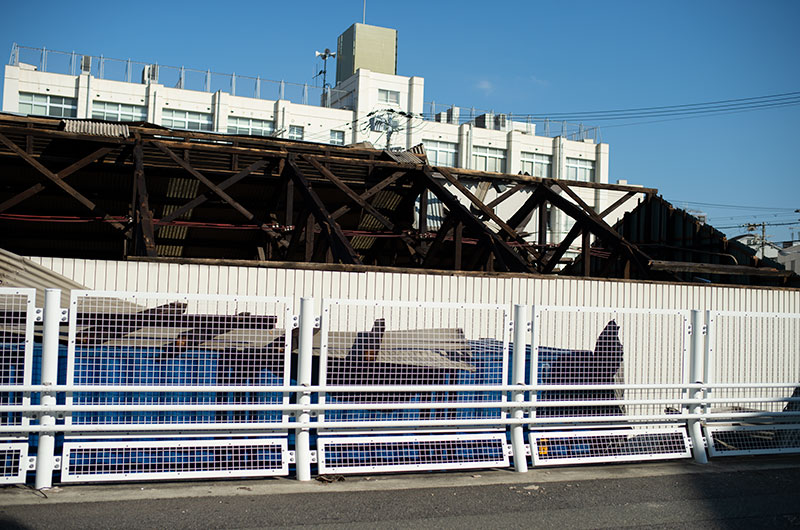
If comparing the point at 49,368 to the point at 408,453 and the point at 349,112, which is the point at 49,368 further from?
the point at 349,112

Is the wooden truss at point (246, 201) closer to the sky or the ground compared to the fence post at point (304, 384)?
closer to the sky

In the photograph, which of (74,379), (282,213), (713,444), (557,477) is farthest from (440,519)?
(282,213)

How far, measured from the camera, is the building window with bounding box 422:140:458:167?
59853 mm

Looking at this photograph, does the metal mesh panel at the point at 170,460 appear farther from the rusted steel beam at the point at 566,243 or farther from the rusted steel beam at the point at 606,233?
the rusted steel beam at the point at 566,243

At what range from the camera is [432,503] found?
693 centimetres

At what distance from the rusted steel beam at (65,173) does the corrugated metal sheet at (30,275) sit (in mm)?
5649

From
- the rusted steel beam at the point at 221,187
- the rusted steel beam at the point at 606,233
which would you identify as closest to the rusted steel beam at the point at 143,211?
the rusted steel beam at the point at 221,187

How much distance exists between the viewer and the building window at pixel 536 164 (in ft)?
207

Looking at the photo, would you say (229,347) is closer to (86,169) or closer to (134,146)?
(134,146)

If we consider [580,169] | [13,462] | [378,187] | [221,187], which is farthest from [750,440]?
[580,169]

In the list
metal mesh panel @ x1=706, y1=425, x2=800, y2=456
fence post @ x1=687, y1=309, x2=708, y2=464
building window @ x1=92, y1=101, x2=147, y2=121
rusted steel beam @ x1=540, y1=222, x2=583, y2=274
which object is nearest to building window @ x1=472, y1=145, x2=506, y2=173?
building window @ x1=92, y1=101, x2=147, y2=121

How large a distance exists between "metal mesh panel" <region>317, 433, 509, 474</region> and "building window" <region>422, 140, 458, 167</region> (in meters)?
52.4

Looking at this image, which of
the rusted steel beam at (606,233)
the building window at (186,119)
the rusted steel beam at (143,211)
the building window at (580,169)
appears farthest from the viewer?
the building window at (580,169)

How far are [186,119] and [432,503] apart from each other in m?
51.2
